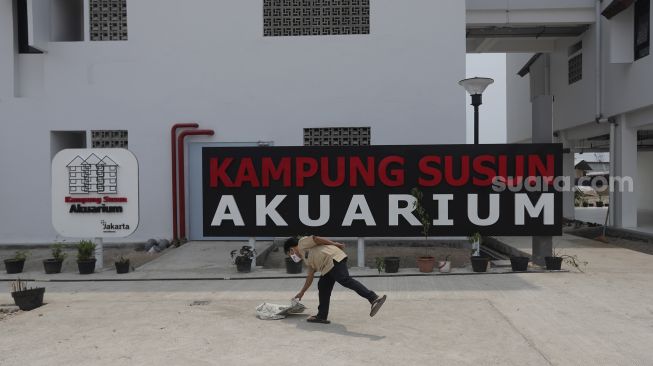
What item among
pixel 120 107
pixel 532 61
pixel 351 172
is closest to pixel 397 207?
pixel 351 172

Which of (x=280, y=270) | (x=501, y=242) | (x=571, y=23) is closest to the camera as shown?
(x=280, y=270)

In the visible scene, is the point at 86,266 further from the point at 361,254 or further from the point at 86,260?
the point at 361,254

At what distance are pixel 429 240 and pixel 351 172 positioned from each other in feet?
13.4

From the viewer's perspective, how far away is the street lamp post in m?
11.7

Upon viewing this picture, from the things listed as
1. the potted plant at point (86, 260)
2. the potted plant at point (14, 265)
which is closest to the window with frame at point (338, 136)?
the potted plant at point (86, 260)

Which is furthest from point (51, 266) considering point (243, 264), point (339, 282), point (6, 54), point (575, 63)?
point (575, 63)

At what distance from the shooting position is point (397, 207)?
11.2 m

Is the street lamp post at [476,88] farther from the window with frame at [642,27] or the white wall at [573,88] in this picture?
the white wall at [573,88]

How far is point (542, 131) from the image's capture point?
11.2m

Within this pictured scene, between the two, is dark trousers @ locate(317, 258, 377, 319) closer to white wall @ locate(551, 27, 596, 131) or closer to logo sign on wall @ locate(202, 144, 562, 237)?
logo sign on wall @ locate(202, 144, 562, 237)

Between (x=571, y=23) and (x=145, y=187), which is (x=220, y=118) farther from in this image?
(x=571, y=23)

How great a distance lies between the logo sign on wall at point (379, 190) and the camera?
11117 millimetres

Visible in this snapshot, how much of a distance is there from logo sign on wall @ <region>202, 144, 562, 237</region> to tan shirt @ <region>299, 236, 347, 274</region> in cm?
433

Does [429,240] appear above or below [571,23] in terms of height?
below
